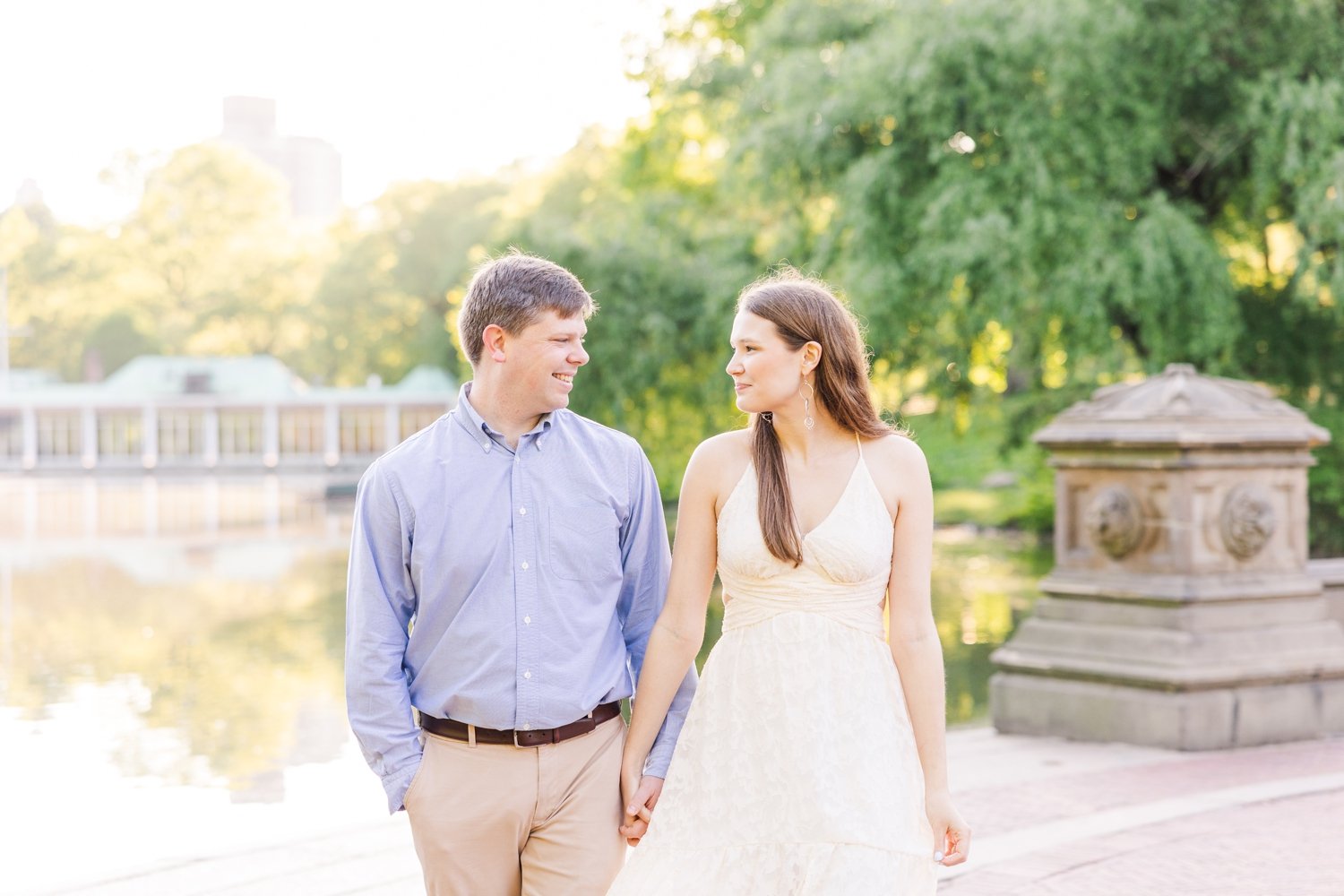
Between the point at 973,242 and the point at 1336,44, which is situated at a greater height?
the point at 1336,44

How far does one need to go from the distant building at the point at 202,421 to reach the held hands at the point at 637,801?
174ft

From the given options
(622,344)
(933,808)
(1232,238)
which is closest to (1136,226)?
(1232,238)

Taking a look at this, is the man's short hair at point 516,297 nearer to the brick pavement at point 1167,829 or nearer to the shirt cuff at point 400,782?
the shirt cuff at point 400,782

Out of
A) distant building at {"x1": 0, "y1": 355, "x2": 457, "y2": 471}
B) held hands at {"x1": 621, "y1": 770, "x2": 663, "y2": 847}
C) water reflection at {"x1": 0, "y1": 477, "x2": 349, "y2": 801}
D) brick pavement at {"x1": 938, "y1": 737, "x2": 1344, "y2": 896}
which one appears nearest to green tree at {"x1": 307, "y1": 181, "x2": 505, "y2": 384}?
distant building at {"x1": 0, "y1": 355, "x2": 457, "y2": 471}

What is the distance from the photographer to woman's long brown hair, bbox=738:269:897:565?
2984mm

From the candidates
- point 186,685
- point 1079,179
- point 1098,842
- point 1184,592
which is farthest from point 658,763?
point 1079,179

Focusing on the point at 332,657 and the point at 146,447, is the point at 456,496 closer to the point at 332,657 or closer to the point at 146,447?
the point at 332,657

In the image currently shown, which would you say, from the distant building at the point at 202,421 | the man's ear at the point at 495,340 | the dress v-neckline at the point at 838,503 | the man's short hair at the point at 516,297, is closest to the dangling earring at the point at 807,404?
the dress v-neckline at the point at 838,503

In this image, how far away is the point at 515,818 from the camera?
2.99 metres

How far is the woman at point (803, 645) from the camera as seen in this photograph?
2953mm

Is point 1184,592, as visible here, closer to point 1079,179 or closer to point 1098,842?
point 1098,842

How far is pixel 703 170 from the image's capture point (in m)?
27.0

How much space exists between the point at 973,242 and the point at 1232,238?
4211mm

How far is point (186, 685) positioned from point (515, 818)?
→ 904 centimetres
